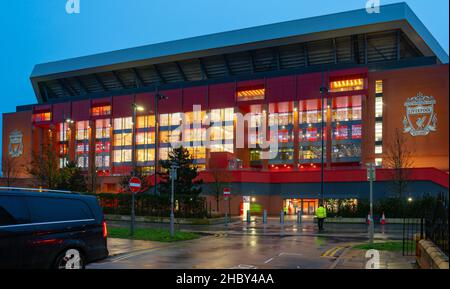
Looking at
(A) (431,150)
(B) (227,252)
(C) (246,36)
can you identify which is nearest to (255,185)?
(A) (431,150)

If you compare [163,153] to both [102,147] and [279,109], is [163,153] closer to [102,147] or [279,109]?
[102,147]

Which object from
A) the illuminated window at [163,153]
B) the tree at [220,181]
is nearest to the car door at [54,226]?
the tree at [220,181]

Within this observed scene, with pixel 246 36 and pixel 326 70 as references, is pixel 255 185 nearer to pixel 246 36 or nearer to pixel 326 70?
pixel 326 70

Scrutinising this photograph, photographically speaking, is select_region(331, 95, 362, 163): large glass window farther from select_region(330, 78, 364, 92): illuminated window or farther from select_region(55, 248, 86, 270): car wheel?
select_region(55, 248, 86, 270): car wheel

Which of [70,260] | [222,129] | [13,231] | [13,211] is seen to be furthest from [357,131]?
[13,231]

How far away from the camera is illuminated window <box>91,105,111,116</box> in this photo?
83688 mm

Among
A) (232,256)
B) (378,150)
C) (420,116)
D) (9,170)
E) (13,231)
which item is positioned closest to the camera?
(13,231)

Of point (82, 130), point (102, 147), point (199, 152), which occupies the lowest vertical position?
point (199, 152)

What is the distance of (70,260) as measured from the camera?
981cm

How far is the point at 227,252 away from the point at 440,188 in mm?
44700

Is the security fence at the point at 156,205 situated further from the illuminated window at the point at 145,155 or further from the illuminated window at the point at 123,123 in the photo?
the illuminated window at the point at 123,123

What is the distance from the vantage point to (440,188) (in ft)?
178

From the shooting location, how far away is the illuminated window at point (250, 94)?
233ft

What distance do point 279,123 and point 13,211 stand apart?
210 ft
